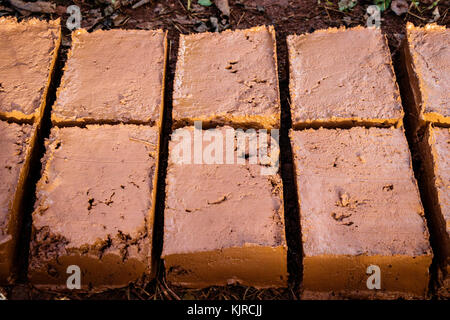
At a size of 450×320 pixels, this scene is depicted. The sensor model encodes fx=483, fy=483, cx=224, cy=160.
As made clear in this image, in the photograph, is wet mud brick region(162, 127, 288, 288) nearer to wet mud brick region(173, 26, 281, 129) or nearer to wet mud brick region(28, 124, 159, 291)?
wet mud brick region(28, 124, 159, 291)

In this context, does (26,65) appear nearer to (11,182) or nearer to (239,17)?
(11,182)

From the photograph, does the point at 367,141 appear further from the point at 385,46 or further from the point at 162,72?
the point at 162,72

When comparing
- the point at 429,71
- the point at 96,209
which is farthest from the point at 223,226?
the point at 429,71

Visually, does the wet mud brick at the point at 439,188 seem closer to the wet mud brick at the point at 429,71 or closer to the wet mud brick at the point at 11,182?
the wet mud brick at the point at 429,71

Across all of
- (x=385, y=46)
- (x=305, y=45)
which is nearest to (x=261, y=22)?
(x=305, y=45)

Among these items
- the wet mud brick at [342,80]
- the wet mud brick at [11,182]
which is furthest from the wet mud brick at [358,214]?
the wet mud brick at [11,182]

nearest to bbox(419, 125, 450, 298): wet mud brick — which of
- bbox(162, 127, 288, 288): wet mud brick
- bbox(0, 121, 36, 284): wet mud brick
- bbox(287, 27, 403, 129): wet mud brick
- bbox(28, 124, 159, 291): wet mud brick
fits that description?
bbox(287, 27, 403, 129): wet mud brick
